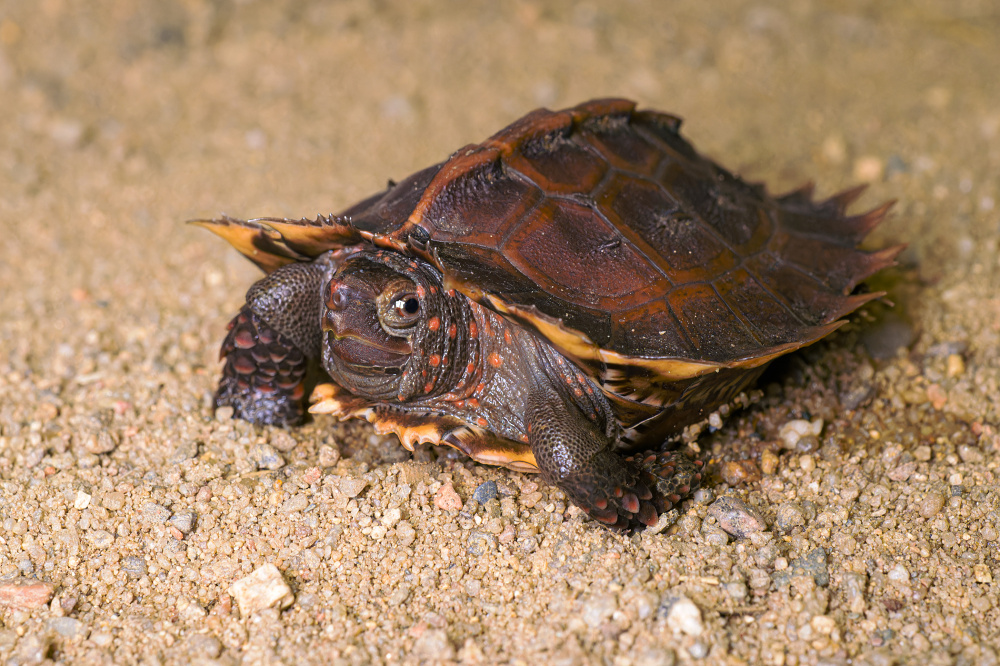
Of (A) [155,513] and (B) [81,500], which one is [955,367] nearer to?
(A) [155,513]

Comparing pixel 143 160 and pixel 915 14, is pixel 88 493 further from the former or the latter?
pixel 915 14

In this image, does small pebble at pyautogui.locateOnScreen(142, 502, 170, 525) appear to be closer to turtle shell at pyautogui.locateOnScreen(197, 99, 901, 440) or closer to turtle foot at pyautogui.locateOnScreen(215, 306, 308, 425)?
turtle foot at pyautogui.locateOnScreen(215, 306, 308, 425)

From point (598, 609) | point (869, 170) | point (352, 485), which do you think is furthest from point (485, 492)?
point (869, 170)

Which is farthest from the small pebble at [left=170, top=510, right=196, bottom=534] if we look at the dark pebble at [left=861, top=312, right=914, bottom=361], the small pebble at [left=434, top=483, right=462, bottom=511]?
the dark pebble at [left=861, top=312, right=914, bottom=361]

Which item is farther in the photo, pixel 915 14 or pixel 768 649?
pixel 915 14

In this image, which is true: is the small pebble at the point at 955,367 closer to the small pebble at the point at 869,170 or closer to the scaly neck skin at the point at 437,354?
the small pebble at the point at 869,170

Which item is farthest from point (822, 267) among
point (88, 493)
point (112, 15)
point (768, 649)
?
point (112, 15)

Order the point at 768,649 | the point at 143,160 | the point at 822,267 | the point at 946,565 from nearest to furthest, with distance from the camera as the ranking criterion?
the point at 768,649, the point at 946,565, the point at 822,267, the point at 143,160
